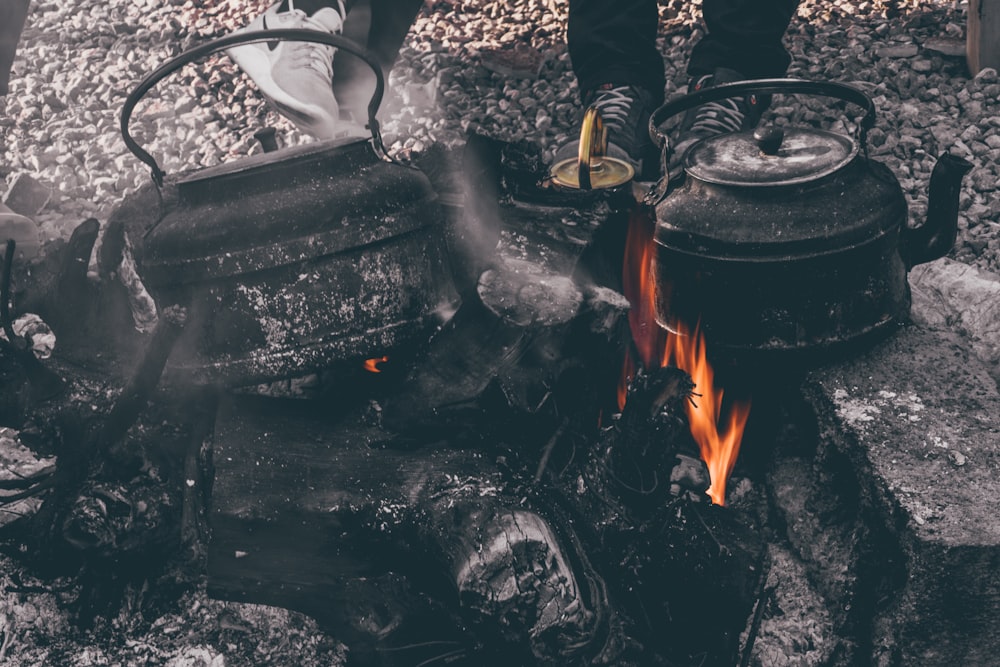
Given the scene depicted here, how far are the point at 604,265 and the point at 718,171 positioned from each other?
0.44m

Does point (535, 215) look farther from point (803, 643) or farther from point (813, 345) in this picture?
point (803, 643)

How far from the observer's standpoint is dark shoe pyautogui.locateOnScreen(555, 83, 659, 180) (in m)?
3.06

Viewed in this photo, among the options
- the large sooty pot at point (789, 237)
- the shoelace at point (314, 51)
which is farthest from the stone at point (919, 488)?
the shoelace at point (314, 51)

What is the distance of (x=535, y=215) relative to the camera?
252cm

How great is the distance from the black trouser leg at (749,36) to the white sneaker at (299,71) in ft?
5.40

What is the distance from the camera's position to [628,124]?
3199 millimetres

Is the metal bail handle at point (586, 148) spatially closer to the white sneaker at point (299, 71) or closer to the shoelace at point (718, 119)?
the shoelace at point (718, 119)

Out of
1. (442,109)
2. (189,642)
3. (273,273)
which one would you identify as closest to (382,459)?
(273,273)

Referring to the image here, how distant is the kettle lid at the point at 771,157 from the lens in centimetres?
214

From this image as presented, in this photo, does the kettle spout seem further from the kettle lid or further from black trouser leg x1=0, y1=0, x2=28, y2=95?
black trouser leg x1=0, y1=0, x2=28, y2=95

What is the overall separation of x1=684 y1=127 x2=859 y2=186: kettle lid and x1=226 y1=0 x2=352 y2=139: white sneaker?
200cm

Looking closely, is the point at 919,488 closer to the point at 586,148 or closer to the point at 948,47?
the point at 586,148

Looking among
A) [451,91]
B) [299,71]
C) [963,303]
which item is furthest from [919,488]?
[451,91]

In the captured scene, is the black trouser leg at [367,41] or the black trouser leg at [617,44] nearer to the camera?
the black trouser leg at [617,44]
